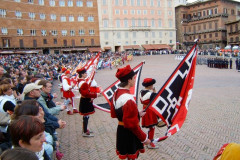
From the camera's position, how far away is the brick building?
44.5 meters

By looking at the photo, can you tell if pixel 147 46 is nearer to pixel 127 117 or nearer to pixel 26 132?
pixel 127 117

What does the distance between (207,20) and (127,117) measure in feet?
224

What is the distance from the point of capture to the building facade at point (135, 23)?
57188 millimetres

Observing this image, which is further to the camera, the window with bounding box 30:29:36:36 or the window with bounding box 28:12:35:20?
the window with bounding box 30:29:36:36

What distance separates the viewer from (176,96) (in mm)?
3514

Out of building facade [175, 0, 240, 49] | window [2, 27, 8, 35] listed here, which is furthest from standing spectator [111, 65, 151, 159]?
building facade [175, 0, 240, 49]

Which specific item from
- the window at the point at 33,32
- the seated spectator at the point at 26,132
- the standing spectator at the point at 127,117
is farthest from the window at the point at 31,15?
the seated spectator at the point at 26,132

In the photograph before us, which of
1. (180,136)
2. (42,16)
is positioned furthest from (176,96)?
(42,16)

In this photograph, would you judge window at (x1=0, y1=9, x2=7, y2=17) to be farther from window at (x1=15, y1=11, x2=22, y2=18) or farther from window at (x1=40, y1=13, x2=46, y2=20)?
window at (x1=40, y1=13, x2=46, y2=20)

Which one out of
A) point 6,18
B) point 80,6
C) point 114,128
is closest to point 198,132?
point 114,128

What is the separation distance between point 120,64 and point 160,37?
3223 cm

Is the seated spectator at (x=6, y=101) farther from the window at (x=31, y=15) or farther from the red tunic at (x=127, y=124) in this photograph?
the window at (x=31, y=15)

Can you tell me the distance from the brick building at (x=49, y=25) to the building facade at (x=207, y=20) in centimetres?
2710

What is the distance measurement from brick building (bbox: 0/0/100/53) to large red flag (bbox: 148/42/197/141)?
47465 mm
